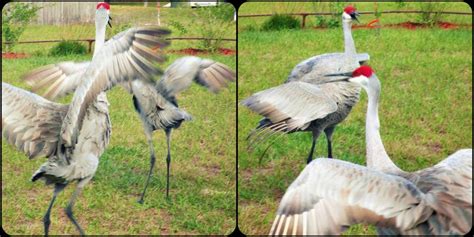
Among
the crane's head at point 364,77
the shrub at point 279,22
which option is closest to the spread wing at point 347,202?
the crane's head at point 364,77

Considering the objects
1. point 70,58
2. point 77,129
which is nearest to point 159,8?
point 70,58

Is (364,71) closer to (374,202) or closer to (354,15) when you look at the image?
(354,15)

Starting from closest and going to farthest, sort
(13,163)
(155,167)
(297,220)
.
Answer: (297,220)
(13,163)
(155,167)

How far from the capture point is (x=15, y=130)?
10.2 ft

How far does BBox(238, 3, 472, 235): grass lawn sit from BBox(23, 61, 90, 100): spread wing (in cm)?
70

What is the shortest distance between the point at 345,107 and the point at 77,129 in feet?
3.65

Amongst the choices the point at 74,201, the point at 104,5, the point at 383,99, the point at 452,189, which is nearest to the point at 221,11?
the point at 104,5

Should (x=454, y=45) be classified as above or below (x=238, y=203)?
above

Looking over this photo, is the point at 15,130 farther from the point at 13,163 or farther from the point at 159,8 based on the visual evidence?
the point at 159,8

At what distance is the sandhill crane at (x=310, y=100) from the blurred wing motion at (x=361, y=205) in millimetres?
522

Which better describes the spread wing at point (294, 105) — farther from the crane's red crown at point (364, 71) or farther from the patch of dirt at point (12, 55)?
the patch of dirt at point (12, 55)

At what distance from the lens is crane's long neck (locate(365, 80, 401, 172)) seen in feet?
9.60

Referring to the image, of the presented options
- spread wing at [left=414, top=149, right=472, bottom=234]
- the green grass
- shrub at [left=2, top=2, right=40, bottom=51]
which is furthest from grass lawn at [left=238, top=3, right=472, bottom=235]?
shrub at [left=2, top=2, right=40, bottom=51]

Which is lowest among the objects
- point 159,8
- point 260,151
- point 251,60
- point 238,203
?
point 238,203
